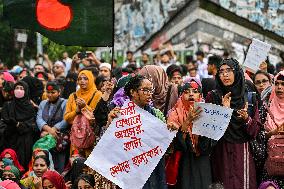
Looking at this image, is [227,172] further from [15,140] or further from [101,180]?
[15,140]

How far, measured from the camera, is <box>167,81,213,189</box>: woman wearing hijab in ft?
24.2

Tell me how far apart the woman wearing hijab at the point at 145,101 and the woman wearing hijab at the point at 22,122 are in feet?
12.3

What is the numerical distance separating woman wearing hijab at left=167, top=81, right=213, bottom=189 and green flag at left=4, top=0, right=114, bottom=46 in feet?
2.86

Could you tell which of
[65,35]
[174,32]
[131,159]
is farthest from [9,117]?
[174,32]

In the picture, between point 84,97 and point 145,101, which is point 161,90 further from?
point 84,97

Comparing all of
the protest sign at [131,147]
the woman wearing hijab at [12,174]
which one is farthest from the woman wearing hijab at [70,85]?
the protest sign at [131,147]

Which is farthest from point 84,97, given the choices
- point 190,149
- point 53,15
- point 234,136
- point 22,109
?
point 234,136

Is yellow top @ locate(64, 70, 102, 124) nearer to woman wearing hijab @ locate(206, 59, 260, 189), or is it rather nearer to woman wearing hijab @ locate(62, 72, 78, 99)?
woman wearing hijab @ locate(62, 72, 78, 99)

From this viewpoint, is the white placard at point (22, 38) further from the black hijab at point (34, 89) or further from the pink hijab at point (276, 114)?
the pink hijab at point (276, 114)

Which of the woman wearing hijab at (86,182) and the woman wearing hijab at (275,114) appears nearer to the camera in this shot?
the woman wearing hijab at (275,114)

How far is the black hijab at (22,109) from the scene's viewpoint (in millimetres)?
10680

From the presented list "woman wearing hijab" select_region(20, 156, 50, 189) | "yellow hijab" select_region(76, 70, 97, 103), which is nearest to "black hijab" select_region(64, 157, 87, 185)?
"woman wearing hijab" select_region(20, 156, 50, 189)

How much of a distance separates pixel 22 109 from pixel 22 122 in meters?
0.17

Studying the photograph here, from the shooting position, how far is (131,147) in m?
7.05
